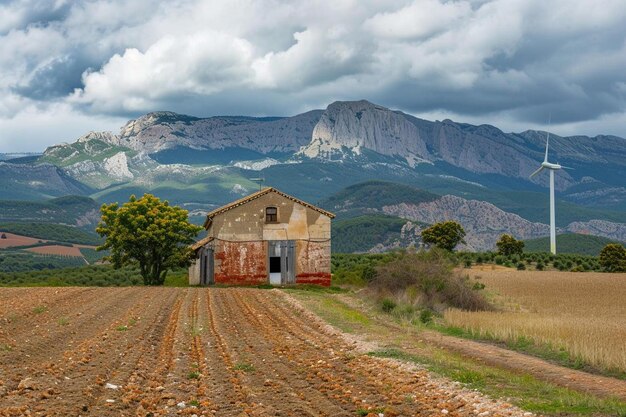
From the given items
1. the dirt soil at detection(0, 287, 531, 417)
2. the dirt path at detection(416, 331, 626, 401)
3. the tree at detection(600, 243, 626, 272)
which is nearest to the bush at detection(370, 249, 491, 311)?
the dirt soil at detection(0, 287, 531, 417)

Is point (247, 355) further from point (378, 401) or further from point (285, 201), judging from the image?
point (285, 201)

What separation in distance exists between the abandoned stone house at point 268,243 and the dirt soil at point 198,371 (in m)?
32.0

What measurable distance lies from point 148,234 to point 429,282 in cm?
3097

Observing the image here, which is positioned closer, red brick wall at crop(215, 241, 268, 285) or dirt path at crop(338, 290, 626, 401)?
dirt path at crop(338, 290, 626, 401)

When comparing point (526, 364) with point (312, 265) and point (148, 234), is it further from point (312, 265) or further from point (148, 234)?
point (148, 234)

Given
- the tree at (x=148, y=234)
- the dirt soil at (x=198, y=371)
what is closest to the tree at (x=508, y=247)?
the tree at (x=148, y=234)

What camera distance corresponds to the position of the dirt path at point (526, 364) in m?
18.4

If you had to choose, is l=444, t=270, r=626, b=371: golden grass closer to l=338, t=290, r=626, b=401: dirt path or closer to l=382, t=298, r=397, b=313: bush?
l=338, t=290, r=626, b=401: dirt path

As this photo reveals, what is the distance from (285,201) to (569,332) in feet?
144

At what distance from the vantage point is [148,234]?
66.2 m

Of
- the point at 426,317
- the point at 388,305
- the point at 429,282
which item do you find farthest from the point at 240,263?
the point at 426,317

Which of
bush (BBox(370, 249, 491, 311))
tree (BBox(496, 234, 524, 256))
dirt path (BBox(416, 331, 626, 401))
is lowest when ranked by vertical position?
dirt path (BBox(416, 331, 626, 401))

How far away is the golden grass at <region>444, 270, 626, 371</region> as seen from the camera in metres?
24.2

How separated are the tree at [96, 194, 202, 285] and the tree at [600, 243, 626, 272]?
2050 inches
